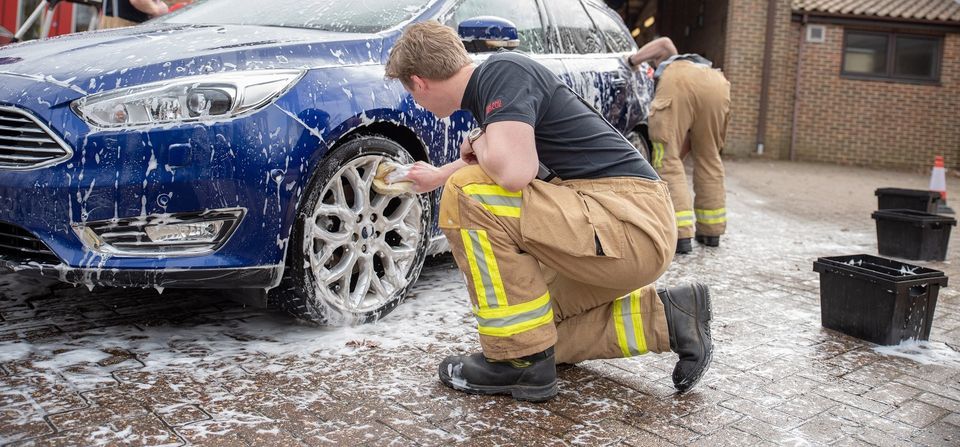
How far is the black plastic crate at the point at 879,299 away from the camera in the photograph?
383 centimetres

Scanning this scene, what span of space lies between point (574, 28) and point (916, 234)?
2808mm

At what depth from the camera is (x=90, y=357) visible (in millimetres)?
3188

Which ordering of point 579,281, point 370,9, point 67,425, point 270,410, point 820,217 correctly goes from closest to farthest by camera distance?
point 67,425 → point 270,410 → point 579,281 → point 370,9 → point 820,217

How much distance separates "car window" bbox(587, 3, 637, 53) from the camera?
598 centimetres

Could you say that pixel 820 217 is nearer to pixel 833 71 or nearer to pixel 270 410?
pixel 270 410

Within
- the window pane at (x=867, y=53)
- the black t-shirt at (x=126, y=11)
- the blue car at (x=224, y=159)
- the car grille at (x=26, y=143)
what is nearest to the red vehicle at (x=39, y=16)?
the black t-shirt at (x=126, y=11)

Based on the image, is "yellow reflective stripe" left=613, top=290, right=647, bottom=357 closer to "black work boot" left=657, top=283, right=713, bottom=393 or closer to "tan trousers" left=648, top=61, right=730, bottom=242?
"black work boot" left=657, top=283, right=713, bottom=393

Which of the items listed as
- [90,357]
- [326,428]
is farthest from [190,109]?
[326,428]

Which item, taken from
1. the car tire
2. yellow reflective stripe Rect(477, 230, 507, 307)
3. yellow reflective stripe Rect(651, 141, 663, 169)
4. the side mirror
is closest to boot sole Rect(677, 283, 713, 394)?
yellow reflective stripe Rect(477, 230, 507, 307)

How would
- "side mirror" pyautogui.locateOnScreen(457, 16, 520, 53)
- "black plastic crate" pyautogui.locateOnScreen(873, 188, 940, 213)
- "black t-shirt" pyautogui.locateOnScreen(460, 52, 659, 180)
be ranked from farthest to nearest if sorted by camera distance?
1. "black plastic crate" pyautogui.locateOnScreen(873, 188, 940, 213)
2. "side mirror" pyautogui.locateOnScreen(457, 16, 520, 53)
3. "black t-shirt" pyautogui.locateOnScreen(460, 52, 659, 180)

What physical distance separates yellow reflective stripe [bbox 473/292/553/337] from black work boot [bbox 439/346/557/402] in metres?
0.11

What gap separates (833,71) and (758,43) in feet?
5.10

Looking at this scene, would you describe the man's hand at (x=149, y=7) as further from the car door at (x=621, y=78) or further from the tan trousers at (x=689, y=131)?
the tan trousers at (x=689, y=131)

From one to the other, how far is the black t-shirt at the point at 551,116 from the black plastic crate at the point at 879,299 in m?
1.43
